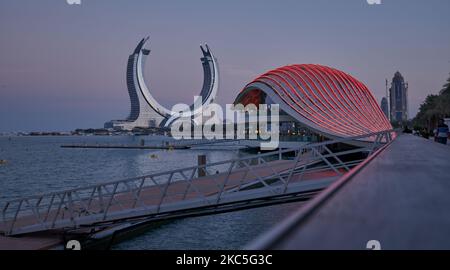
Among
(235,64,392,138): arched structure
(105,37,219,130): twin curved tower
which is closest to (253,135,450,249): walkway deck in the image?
(235,64,392,138): arched structure

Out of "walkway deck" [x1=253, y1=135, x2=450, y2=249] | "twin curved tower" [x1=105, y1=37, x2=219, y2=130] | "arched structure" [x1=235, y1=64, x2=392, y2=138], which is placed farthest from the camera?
"twin curved tower" [x1=105, y1=37, x2=219, y2=130]

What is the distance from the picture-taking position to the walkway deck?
293 centimetres

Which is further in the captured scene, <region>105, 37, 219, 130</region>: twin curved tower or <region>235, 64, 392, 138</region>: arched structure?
<region>105, 37, 219, 130</region>: twin curved tower

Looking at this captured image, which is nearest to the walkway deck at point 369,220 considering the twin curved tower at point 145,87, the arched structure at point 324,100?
the arched structure at point 324,100

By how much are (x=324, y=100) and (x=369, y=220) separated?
164 feet

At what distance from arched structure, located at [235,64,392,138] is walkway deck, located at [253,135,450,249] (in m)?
40.9

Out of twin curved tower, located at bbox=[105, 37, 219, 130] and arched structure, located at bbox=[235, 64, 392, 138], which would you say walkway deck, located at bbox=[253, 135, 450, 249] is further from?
twin curved tower, located at bbox=[105, 37, 219, 130]

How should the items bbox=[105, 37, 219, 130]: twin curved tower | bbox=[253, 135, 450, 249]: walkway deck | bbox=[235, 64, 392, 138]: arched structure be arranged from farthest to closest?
bbox=[105, 37, 219, 130]: twin curved tower, bbox=[235, 64, 392, 138]: arched structure, bbox=[253, 135, 450, 249]: walkway deck

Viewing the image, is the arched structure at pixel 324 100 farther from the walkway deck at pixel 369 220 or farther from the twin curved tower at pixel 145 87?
the twin curved tower at pixel 145 87

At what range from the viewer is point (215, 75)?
171125mm

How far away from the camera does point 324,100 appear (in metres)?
52.2

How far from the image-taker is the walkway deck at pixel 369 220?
9.61ft
